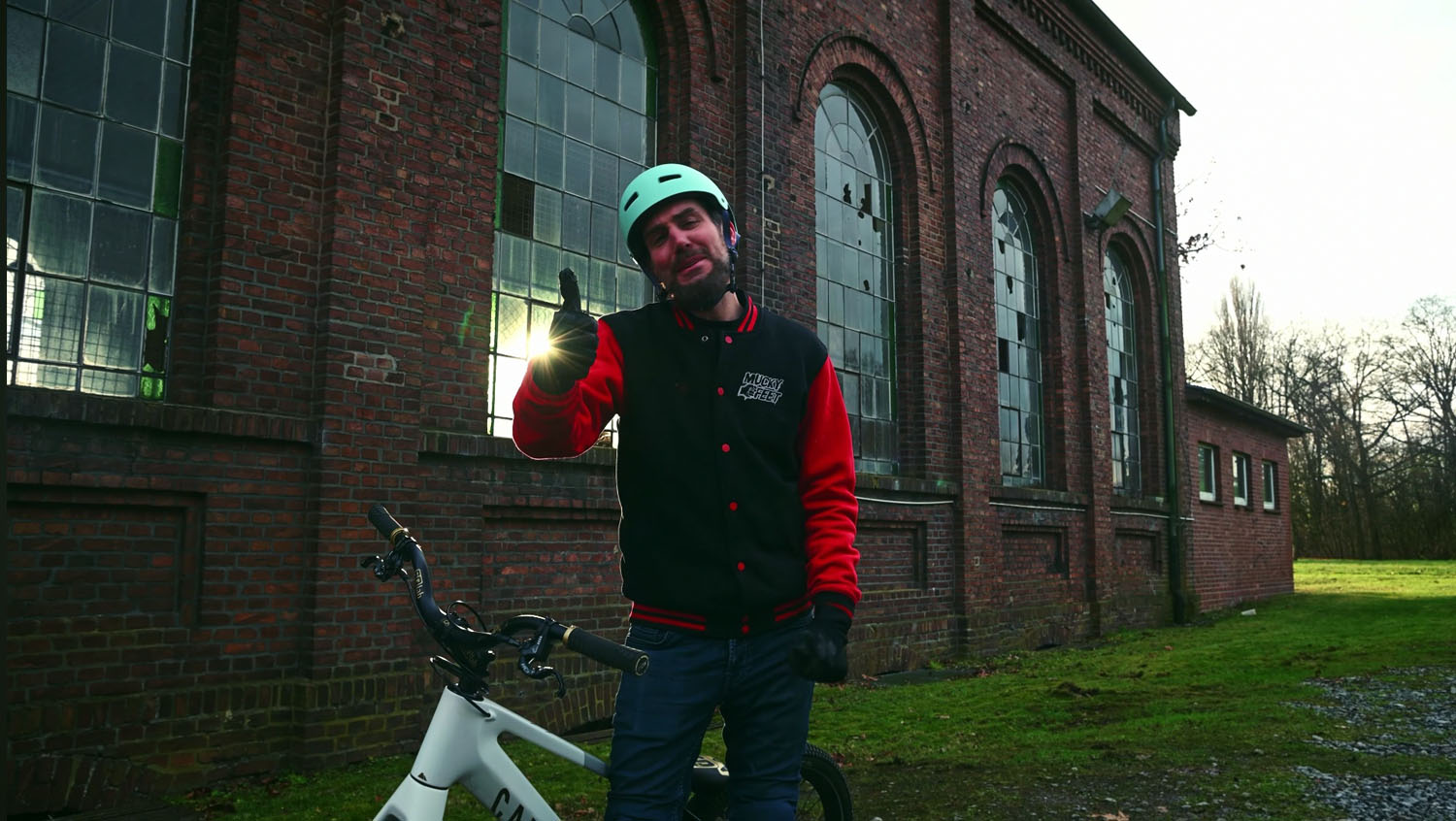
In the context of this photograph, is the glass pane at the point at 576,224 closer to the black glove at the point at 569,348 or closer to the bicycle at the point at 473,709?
the bicycle at the point at 473,709

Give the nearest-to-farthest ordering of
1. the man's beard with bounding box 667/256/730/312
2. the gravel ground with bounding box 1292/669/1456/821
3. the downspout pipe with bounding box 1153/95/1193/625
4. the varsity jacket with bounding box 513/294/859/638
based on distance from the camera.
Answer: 1. the varsity jacket with bounding box 513/294/859/638
2. the man's beard with bounding box 667/256/730/312
3. the gravel ground with bounding box 1292/669/1456/821
4. the downspout pipe with bounding box 1153/95/1193/625

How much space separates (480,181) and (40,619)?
3632 mm

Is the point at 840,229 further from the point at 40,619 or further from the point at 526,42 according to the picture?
the point at 40,619

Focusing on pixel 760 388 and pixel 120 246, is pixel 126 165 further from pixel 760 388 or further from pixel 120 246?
pixel 760 388

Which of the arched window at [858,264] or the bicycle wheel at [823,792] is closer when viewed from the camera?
the bicycle wheel at [823,792]

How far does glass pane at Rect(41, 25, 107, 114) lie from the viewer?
5238 millimetres

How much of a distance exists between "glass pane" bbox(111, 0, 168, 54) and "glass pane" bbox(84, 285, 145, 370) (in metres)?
1.39

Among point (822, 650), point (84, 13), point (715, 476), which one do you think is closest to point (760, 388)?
point (715, 476)

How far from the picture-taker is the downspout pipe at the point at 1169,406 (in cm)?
1677

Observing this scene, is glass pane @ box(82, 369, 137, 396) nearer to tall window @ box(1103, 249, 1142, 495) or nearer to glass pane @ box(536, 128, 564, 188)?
glass pane @ box(536, 128, 564, 188)

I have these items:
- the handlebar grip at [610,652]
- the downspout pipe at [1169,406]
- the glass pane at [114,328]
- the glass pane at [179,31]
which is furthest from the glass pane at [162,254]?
the downspout pipe at [1169,406]

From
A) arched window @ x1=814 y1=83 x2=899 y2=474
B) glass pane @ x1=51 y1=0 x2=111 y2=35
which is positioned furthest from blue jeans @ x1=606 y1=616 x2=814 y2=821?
arched window @ x1=814 y1=83 x2=899 y2=474

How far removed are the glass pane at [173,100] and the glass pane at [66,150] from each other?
13.9 inches

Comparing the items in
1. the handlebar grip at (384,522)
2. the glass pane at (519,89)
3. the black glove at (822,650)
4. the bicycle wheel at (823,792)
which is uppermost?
the glass pane at (519,89)
